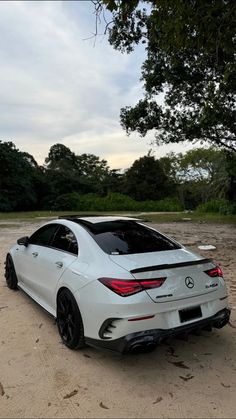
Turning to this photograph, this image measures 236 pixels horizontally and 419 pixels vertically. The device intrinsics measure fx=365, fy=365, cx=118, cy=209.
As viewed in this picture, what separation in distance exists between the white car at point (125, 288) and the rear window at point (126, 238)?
0.01 m

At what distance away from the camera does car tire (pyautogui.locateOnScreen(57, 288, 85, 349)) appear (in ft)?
12.0

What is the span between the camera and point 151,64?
11.5 metres

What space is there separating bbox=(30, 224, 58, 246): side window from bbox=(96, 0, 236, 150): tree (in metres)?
3.04

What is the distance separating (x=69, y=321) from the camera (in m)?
3.83

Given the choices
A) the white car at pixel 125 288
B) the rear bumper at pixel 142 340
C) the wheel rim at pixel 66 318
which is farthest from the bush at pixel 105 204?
the rear bumper at pixel 142 340

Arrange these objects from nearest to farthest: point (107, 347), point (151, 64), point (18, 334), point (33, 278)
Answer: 1. point (107, 347)
2. point (18, 334)
3. point (33, 278)
4. point (151, 64)

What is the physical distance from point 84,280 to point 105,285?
0.32 meters

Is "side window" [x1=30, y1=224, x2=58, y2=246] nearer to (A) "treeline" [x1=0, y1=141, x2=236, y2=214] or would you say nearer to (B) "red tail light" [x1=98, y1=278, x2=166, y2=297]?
(B) "red tail light" [x1=98, y1=278, x2=166, y2=297]

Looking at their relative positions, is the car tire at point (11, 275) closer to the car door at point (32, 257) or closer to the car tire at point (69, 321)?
the car door at point (32, 257)

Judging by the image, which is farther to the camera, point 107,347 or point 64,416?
point 107,347

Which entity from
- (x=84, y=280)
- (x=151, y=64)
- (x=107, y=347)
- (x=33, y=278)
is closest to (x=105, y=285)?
(x=84, y=280)

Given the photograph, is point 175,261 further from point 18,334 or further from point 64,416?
point 18,334

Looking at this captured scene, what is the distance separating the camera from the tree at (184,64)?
17.8ft

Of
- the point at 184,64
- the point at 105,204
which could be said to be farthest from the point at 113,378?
the point at 105,204
